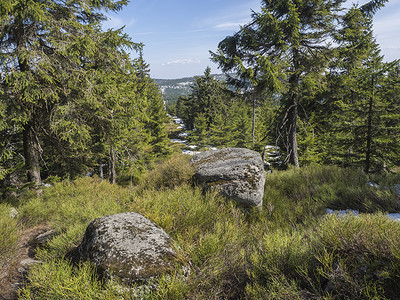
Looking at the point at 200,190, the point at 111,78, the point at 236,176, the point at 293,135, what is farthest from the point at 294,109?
the point at 111,78

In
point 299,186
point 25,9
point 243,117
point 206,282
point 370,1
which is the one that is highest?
point 370,1

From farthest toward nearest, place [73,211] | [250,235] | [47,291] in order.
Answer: [73,211] → [250,235] → [47,291]

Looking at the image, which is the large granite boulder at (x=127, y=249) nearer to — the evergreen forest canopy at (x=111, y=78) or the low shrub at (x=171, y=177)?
the low shrub at (x=171, y=177)

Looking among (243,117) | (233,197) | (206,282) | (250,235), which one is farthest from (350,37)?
(243,117)

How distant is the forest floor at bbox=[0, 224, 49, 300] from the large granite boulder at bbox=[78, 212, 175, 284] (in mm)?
907

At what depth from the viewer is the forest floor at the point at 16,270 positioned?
254cm

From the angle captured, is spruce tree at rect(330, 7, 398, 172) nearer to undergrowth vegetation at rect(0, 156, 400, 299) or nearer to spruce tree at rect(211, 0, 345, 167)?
spruce tree at rect(211, 0, 345, 167)

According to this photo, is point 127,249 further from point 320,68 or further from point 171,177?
point 320,68

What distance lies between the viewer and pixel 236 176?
5367mm

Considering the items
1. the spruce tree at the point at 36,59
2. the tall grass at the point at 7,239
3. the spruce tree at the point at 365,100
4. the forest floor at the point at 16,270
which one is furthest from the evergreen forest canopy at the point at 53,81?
the spruce tree at the point at 365,100

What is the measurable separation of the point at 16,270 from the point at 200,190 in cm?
372

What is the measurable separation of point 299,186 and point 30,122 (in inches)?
352

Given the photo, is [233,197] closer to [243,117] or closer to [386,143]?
[386,143]

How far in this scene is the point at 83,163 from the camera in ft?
26.8
